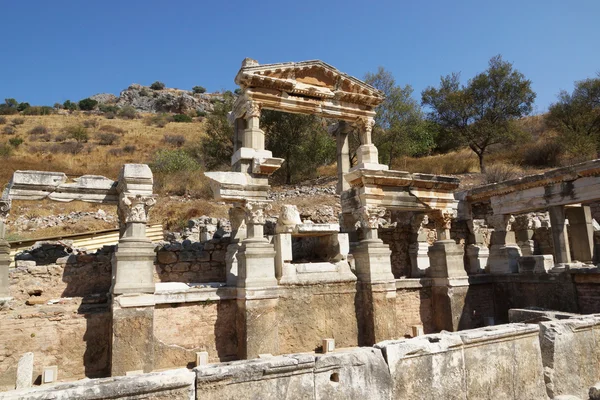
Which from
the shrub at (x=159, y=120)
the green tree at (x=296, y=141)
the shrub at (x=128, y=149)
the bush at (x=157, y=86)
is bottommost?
the green tree at (x=296, y=141)

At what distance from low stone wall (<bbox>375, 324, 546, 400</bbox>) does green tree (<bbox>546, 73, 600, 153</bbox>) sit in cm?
2806

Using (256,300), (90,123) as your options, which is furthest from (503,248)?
(90,123)

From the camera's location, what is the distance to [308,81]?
42.2 ft

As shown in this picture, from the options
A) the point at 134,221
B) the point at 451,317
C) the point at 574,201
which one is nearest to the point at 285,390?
the point at 134,221

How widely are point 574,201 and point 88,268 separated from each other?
507 inches

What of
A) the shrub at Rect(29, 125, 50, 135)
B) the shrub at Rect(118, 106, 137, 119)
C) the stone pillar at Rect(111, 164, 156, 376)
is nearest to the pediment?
the stone pillar at Rect(111, 164, 156, 376)

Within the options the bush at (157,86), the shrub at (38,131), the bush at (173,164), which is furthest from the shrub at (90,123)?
the bush at (157,86)

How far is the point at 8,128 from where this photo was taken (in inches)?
1565

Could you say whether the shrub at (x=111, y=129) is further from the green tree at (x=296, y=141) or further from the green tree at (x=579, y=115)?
the green tree at (x=579, y=115)

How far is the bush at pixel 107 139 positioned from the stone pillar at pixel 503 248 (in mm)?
34320

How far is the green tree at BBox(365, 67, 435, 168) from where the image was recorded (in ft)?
87.1

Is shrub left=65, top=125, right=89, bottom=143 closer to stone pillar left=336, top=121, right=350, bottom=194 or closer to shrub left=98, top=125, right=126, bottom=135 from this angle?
shrub left=98, top=125, right=126, bottom=135

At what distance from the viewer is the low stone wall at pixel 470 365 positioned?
14.4 ft

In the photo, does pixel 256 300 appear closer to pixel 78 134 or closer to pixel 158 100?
pixel 78 134
